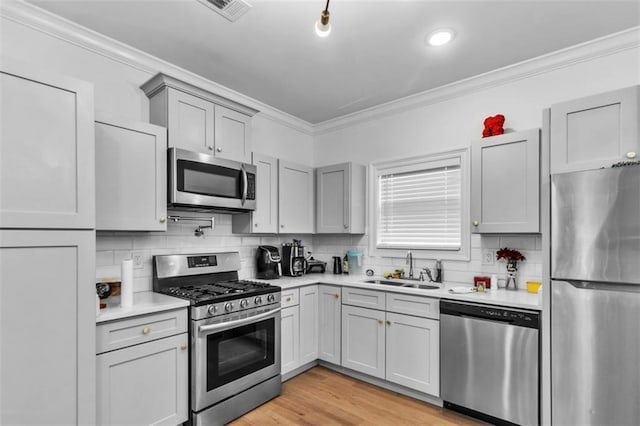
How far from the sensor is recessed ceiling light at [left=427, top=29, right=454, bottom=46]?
2.45 m

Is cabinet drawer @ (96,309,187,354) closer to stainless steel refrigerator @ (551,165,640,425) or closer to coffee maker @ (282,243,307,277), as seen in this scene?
coffee maker @ (282,243,307,277)

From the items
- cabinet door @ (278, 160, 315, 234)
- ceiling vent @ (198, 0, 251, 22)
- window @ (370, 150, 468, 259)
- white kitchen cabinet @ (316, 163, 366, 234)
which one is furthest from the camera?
white kitchen cabinet @ (316, 163, 366, 234)

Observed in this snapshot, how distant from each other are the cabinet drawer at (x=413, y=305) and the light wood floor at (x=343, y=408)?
2.41ft

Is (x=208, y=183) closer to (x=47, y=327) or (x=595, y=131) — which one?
(x=47, y=327)

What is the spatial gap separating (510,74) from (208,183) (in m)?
2.75

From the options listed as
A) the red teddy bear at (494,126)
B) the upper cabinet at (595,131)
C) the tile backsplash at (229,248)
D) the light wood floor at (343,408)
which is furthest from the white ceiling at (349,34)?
the light wood floor at (343,408)

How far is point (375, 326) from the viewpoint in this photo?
3125 millimetres

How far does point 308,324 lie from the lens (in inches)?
135

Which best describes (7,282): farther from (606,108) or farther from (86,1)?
(606,108)

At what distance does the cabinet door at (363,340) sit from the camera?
10.1 ft

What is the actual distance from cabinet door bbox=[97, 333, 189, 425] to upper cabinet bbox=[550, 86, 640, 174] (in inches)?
107

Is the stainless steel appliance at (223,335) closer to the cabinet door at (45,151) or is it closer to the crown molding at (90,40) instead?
the cabinet door at (45,151)

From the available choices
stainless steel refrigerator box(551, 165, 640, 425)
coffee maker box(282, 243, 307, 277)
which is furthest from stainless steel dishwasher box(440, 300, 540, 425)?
coffee maker box(282, 243, 307, 277)

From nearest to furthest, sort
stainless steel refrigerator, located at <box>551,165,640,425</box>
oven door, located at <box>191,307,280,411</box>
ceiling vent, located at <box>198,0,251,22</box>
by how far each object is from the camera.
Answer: stainless steel refrigerator, located at <box>551,165,640,425</box>, ceiling vent, located at <box>198,0,251,22</box>, oven door, located at <box>191,307,280,411</box>
